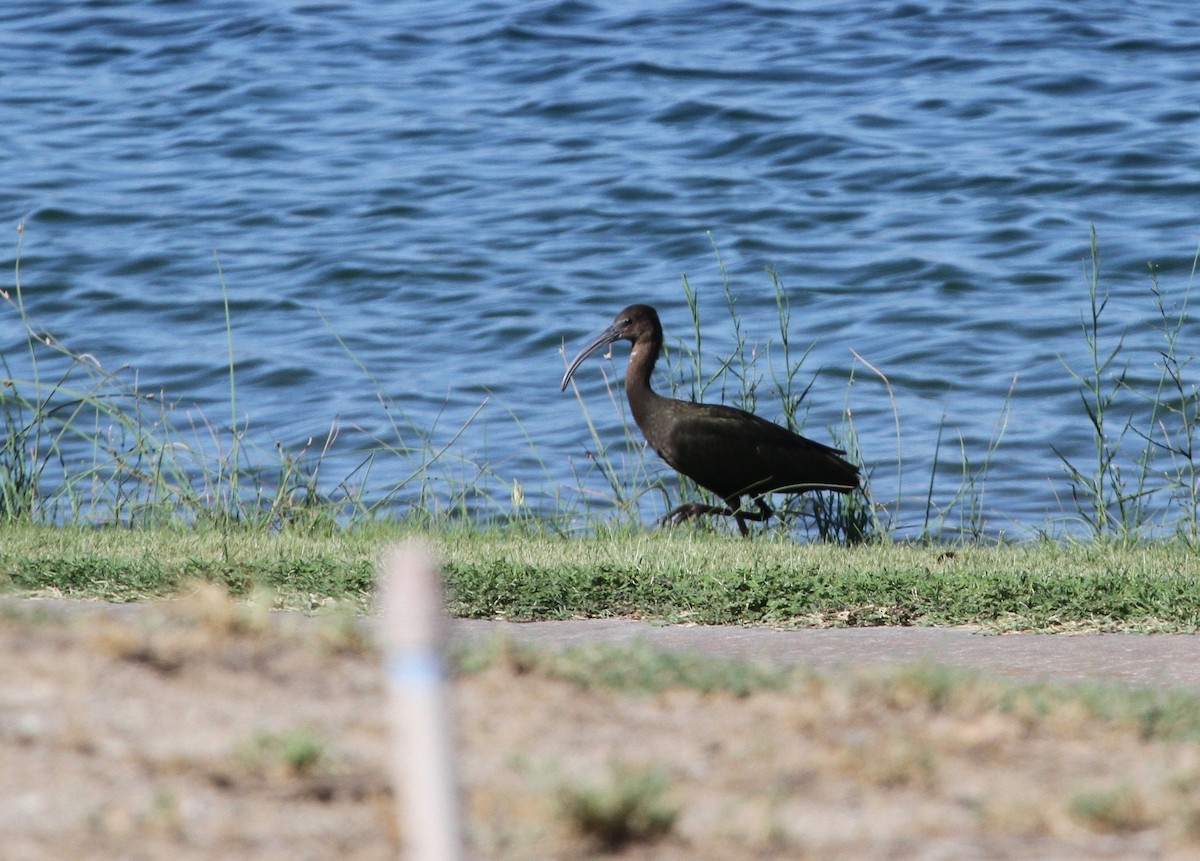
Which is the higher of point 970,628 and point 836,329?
point 970,628

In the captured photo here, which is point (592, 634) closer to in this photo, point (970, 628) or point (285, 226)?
point (970, 628)

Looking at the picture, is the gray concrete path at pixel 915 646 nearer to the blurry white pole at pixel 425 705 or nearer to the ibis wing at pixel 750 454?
the ibis wing at pixel 750 454

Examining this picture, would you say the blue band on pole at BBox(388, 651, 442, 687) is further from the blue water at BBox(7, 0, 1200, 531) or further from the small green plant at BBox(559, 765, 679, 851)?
the blue water at BBox(7, 0, 1200, 531)

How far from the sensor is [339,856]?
3166mm

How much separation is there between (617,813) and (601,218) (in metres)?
14.7

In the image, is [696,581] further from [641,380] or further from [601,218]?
[601,218]

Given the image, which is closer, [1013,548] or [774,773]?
[774,773]

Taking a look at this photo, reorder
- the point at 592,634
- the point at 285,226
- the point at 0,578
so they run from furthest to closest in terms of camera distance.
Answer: the point at 285,226 → the point at 0,578 → the point at 592,634

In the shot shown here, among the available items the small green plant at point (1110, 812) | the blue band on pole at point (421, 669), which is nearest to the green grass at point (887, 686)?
the small green plant at point (1110, 812)

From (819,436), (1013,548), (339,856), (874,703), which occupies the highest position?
(339,856)

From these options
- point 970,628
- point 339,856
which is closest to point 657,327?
point 970,628

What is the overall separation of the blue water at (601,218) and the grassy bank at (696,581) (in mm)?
3385

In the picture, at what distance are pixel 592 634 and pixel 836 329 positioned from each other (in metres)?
8.87

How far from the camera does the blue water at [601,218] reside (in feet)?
44.1
